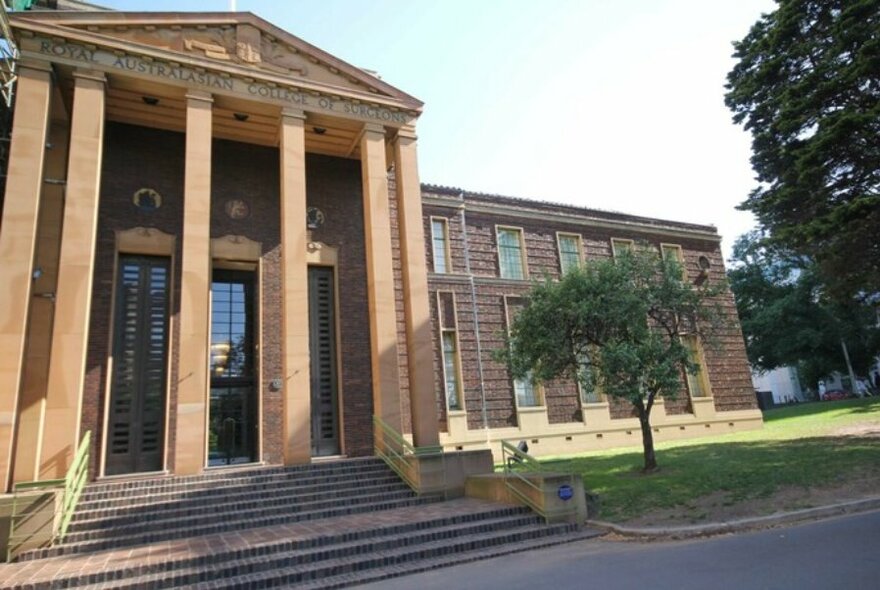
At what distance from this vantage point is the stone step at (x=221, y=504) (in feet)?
35.0

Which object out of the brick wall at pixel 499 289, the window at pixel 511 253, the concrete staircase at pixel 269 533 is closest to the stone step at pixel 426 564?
the concrete staircase at pixel 269 533

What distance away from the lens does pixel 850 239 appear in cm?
1532

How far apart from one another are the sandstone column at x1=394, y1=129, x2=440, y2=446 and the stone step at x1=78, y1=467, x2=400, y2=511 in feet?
6.43

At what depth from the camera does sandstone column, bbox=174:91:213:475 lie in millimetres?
13094

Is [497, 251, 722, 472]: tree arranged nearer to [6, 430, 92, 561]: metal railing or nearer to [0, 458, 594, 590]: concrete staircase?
[0, 458, 594, 590]: concrete staircase

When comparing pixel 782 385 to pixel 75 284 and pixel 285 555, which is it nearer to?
pixel 285 555

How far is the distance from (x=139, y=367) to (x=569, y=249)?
63.2 feet

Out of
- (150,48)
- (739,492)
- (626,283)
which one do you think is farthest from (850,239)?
(150,48)

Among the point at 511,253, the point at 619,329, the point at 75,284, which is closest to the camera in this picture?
the point at 75,284

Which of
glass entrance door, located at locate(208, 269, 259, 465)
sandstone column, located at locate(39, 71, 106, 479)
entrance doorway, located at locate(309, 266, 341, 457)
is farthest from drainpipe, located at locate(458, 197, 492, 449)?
sandstone column, located at locate(39, 71, 106, 479)

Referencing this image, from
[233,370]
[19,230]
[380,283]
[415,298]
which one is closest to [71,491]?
[19,230]

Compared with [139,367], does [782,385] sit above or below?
above

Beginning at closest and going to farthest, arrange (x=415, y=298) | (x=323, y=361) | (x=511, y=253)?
(x=415, y=298), (x=323, y=361), (x=511, y=253)

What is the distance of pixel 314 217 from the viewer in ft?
62.1
